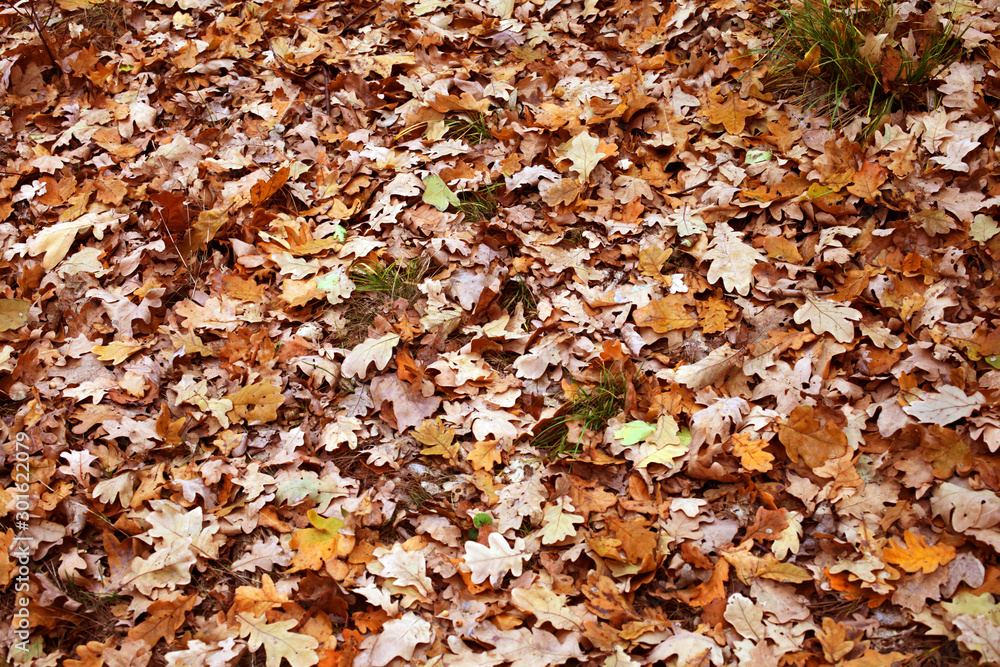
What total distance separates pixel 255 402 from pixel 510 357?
43.4 inches

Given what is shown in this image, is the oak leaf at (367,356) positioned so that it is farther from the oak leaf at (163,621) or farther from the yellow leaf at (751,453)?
the yellow leaf at (751,453)

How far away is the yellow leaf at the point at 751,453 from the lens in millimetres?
2287

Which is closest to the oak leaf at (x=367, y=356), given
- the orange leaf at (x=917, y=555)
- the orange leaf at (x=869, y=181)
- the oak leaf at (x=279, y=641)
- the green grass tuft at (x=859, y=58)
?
the oak leaf at (x=279, y=641)

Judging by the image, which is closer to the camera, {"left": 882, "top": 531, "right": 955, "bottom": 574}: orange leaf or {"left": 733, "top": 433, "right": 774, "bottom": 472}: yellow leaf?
{"left": 882, "top": 531, "right": 955, "bottom": 574}: orange leaf

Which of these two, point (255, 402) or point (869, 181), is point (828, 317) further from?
point (255, 402)

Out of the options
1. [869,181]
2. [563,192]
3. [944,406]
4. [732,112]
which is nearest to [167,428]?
[563,192]

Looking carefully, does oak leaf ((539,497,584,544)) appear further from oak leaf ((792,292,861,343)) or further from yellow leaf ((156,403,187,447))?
yellow leaf ((156,403,187,447))

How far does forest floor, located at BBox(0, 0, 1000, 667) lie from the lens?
82.8 inches

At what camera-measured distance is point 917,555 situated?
2014 mm

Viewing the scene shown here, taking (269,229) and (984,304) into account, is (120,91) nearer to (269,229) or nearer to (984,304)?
(269,229)

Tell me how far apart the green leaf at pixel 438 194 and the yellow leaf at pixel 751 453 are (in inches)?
70.4

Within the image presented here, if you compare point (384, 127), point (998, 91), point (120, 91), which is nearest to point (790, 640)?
point (998, 91)

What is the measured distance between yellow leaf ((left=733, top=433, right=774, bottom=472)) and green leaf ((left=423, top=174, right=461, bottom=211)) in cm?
179

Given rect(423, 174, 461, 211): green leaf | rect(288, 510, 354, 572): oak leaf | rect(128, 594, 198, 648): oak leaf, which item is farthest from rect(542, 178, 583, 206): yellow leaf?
rect(128, 594, 198, 648): oak leaf
